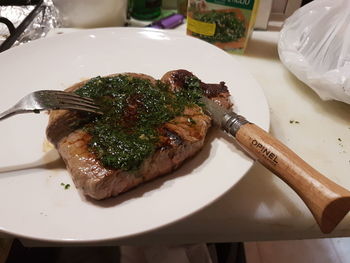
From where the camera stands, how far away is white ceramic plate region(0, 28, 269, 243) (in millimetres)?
463

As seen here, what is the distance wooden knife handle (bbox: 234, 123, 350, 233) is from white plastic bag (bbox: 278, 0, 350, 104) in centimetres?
32

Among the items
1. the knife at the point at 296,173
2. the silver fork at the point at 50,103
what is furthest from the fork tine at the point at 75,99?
the knife at the point at 296,173

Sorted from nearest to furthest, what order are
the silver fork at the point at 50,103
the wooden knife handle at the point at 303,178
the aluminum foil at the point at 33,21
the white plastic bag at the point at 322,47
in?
1. the wooden knife handle at the point at 303,178
2. the silver fork at the point at 50,103
3. the white plastic bag at the point at 322,47
4. the aluminum foil at the point at 33,21

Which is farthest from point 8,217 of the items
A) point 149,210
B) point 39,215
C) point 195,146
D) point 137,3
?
point 137,3

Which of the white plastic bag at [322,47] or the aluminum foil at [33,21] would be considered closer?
the white plastic bag at [322,47]

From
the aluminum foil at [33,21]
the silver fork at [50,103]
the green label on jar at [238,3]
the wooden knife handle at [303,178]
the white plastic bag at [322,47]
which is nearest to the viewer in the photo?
the wooden knife handle at [303,178]

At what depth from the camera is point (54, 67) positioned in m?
0.78

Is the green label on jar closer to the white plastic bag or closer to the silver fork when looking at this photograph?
the white plastic bag

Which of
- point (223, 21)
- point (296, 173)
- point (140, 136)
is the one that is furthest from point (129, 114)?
point (223, 21)

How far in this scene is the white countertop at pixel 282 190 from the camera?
57 centimetres

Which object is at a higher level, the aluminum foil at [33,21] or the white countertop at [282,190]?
the aluminum foil at [33,21]

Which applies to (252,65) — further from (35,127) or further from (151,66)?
(35,127)

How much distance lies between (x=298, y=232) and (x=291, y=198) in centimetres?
6

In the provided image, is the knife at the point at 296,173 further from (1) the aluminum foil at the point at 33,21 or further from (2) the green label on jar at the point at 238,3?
(1) the aluminum foil at the point at 33,21
